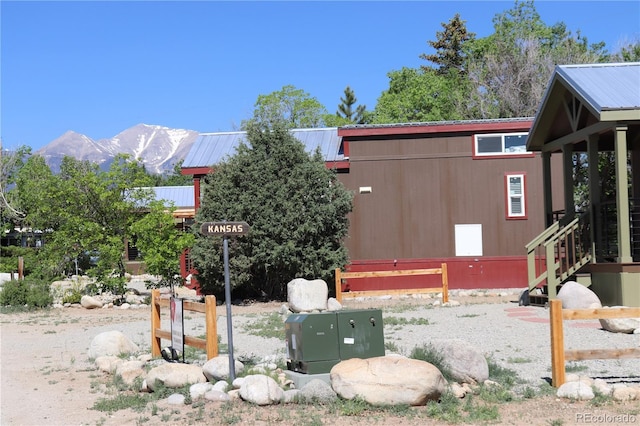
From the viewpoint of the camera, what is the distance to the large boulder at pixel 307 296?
62.3 ft

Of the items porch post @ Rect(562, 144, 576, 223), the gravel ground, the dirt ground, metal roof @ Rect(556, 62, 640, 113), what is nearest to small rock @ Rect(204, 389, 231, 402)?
the dirt ground

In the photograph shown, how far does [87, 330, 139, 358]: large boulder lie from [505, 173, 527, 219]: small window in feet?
50.4

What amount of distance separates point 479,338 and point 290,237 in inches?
371

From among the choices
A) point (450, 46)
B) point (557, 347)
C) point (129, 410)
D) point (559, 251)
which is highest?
point (450, 46)

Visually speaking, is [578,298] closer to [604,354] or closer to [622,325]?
[622,325]

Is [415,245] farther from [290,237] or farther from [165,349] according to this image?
[165,349]

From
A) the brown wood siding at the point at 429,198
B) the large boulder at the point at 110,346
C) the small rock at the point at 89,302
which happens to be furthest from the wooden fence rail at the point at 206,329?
the brown wood siding at the point at 429,198

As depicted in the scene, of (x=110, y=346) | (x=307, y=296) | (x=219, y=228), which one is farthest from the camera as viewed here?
(x=307, y=296)

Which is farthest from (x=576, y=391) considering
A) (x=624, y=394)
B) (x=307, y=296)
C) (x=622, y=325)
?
(x=307, y=296)

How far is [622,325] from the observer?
42.1ft

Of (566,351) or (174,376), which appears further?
(174,376)

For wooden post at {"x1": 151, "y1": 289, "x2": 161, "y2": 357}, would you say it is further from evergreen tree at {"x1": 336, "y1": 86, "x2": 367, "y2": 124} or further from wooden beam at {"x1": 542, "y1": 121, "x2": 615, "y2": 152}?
evergreen tree at {"x1": 336, "y1": 86, "x2": 367, "y2": 124}

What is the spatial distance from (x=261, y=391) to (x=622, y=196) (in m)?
10.00

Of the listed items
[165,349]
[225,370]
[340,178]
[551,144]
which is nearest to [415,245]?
[340,178]
